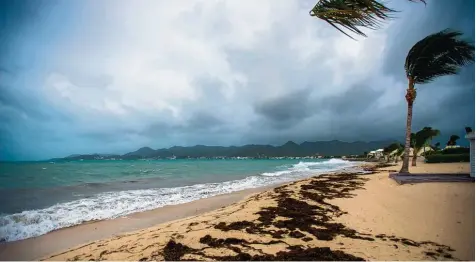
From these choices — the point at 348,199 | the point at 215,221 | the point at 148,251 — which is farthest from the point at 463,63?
the point at 148,251

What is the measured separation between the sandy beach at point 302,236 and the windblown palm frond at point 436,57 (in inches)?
256

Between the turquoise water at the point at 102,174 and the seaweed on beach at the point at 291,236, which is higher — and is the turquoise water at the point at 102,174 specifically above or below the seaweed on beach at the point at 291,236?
below

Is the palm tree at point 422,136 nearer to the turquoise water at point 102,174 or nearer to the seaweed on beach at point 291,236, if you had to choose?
the turquoise water at point 102,174

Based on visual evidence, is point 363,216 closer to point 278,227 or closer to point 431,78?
point 278,227

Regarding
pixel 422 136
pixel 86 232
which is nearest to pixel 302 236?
pixel 86 232

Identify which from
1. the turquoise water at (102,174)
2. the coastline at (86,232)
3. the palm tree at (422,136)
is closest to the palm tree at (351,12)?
the coastline at (86,232)

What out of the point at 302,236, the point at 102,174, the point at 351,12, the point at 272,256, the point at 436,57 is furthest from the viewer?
the point at 102,174

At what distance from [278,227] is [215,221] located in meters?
1.71

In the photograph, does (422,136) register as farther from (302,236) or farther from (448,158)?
(302,236)

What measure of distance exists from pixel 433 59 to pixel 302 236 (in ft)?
40.8

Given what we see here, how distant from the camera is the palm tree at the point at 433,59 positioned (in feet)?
→ 35.6

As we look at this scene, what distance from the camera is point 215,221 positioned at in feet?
21.1

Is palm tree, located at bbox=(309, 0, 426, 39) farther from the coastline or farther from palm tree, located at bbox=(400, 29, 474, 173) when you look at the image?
palm tree, located at bbox=(400, 29, 474, 173)

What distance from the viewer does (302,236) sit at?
16.4 feet
